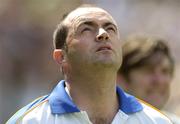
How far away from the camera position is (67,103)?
4.80 meters

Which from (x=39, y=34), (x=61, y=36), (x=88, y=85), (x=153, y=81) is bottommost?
(x=39, y=34)

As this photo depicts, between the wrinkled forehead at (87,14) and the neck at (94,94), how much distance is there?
1.24 feet

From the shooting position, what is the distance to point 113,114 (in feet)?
16.2

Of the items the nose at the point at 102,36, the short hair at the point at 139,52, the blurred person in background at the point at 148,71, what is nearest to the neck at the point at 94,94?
the nose at the point at 102,36

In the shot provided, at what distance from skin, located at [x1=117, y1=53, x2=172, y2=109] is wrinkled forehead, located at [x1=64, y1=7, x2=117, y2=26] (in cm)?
173

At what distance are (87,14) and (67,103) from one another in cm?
62

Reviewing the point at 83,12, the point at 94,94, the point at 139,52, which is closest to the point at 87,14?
the point at 83,12

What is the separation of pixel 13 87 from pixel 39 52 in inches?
28.7

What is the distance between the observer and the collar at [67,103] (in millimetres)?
4767

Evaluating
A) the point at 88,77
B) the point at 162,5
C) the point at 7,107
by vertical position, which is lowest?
the point at 7,107

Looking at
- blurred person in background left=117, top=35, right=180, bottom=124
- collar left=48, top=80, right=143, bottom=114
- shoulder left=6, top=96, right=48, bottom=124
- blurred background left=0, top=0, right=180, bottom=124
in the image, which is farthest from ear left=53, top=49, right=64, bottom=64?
blurred background left=0, top=0, right=180, bottom=124

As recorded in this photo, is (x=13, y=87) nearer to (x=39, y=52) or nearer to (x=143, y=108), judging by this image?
(x=39, y=52)

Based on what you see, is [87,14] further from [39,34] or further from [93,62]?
[39,34]

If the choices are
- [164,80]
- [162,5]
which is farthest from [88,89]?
[162,5]
